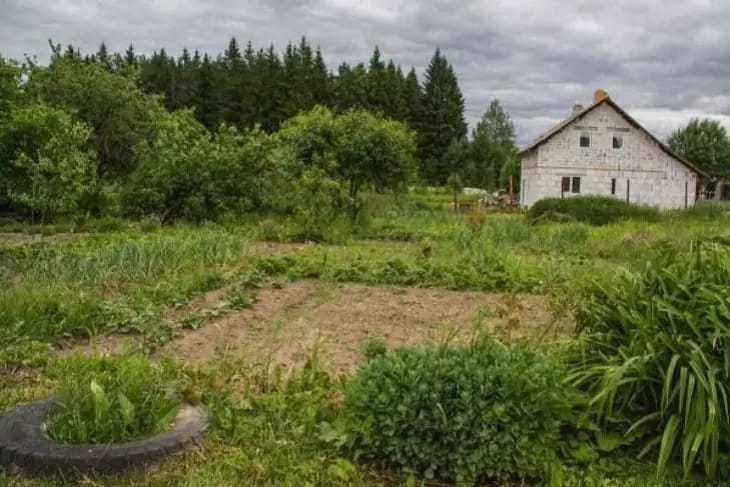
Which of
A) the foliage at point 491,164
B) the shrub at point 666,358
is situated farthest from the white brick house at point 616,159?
the shrub at point 666,358

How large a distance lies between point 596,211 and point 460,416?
1887 cm

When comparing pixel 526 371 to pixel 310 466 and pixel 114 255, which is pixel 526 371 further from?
pixel 114 255

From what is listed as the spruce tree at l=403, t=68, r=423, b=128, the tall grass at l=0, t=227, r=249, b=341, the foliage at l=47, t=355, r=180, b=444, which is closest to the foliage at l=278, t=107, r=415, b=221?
the tall grass at l=0, t=227, r=249, b=341

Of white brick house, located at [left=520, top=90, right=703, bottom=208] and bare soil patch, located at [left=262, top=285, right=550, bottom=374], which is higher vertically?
white brick house, located at [left=520, top=90, right=703, bottom=208]

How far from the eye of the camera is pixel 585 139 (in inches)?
1280

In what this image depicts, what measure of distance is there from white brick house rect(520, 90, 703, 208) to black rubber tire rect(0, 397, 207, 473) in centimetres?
3150

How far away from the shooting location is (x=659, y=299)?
3.32 m

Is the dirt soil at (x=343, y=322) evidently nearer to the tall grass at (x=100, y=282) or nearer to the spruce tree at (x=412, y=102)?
the tall grass at (x=100, y=282)

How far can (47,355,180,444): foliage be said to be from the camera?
3.02 m

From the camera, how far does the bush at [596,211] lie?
768 inches

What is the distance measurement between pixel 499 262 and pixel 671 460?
5201 millimetres

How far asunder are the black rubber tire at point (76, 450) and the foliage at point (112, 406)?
0.09 meters

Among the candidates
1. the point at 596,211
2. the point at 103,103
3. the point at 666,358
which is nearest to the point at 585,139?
the point at 596,211

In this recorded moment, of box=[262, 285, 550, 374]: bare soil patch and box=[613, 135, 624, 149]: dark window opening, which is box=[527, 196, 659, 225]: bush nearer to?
box=[613, 135, 624, 149]: dark window opening
